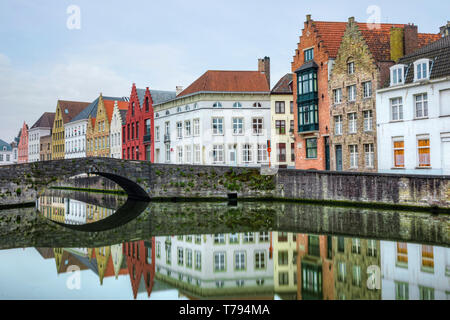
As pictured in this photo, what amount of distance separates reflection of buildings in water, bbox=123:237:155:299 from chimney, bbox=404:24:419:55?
19.9 m

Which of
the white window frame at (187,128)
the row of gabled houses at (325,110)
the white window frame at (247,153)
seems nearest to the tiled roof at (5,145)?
the row of gabled houses at (325,110)

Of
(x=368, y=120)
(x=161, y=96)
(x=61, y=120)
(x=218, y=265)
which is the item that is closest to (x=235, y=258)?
(x=218, y=265)

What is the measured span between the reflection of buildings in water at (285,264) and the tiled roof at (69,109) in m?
57.9

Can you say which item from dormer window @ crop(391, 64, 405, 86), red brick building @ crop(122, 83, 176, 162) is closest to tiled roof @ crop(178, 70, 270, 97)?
red brick building @ crop(122, 83, 176, 162)

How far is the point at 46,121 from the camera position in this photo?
76.2m

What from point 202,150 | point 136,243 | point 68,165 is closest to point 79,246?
point 136,243

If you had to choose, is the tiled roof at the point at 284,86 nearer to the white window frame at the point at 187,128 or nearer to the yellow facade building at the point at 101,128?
the white window frame at the point at 187,128

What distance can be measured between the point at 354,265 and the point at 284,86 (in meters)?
29.6

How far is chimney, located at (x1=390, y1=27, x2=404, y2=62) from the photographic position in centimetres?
2752

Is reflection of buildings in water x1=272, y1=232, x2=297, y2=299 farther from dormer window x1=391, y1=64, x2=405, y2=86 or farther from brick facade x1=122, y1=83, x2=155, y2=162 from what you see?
brick facade x1=122, y1=83, x2=155, y2=162

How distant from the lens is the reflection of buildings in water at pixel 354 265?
815 centimetres

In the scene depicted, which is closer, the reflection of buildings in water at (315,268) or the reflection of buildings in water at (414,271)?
the reflection of buildings in water at (414,271)

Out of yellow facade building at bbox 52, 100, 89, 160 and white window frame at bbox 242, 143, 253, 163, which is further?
yellow facade building at bbox 52, 100, 89, 160
